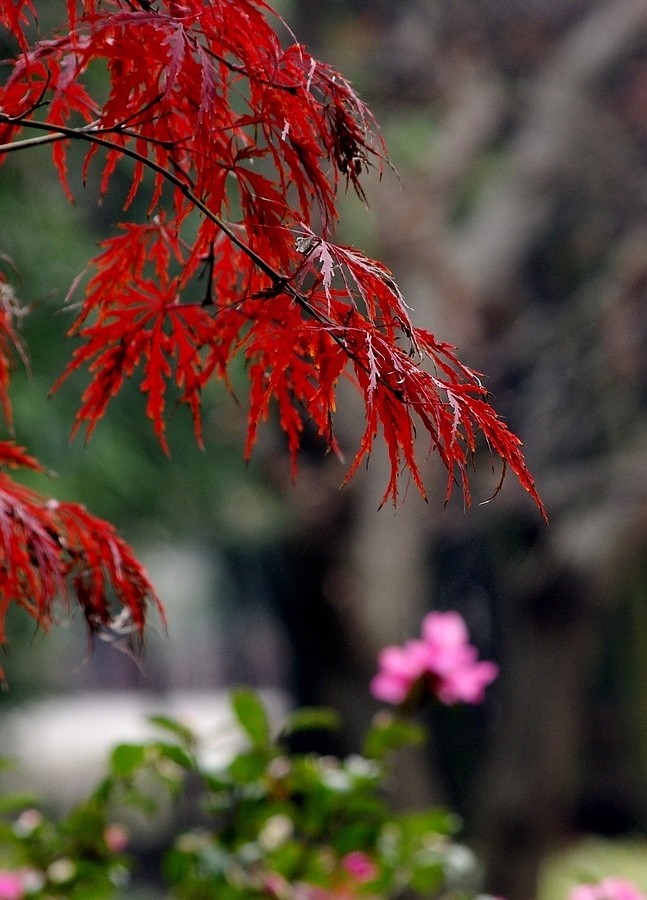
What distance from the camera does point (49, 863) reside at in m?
1.45

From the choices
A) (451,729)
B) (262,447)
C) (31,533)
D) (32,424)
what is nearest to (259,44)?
(31,533)

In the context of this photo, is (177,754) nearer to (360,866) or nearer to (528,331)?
(360,866)

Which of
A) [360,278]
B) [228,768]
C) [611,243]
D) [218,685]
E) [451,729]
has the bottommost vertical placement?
[228,768]

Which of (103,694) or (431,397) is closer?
(431,397)

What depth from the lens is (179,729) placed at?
1.41 meters

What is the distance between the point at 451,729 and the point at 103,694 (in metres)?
7.29

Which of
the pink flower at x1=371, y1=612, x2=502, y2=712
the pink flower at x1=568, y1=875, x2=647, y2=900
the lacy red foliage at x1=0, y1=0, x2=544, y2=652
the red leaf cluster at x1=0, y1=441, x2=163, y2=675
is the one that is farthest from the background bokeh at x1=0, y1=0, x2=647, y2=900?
the lacy red foliage at x1=0, y1=0, x2=544, y2=652

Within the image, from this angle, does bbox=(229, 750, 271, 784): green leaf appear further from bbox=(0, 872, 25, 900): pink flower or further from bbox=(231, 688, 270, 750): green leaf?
bbox=(0, 872, 25, 900): pink flower

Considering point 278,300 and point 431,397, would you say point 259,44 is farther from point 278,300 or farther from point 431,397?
point 431,397

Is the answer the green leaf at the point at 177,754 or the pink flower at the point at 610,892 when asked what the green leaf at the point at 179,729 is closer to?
the green leaf at the point at 177,754

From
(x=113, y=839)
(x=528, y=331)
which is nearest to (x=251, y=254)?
(x=113, y=839)

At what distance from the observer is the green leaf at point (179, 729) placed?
1.42 metres

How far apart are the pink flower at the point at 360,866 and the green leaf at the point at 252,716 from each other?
26cm

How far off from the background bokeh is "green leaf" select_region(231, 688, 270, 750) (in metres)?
1.88
